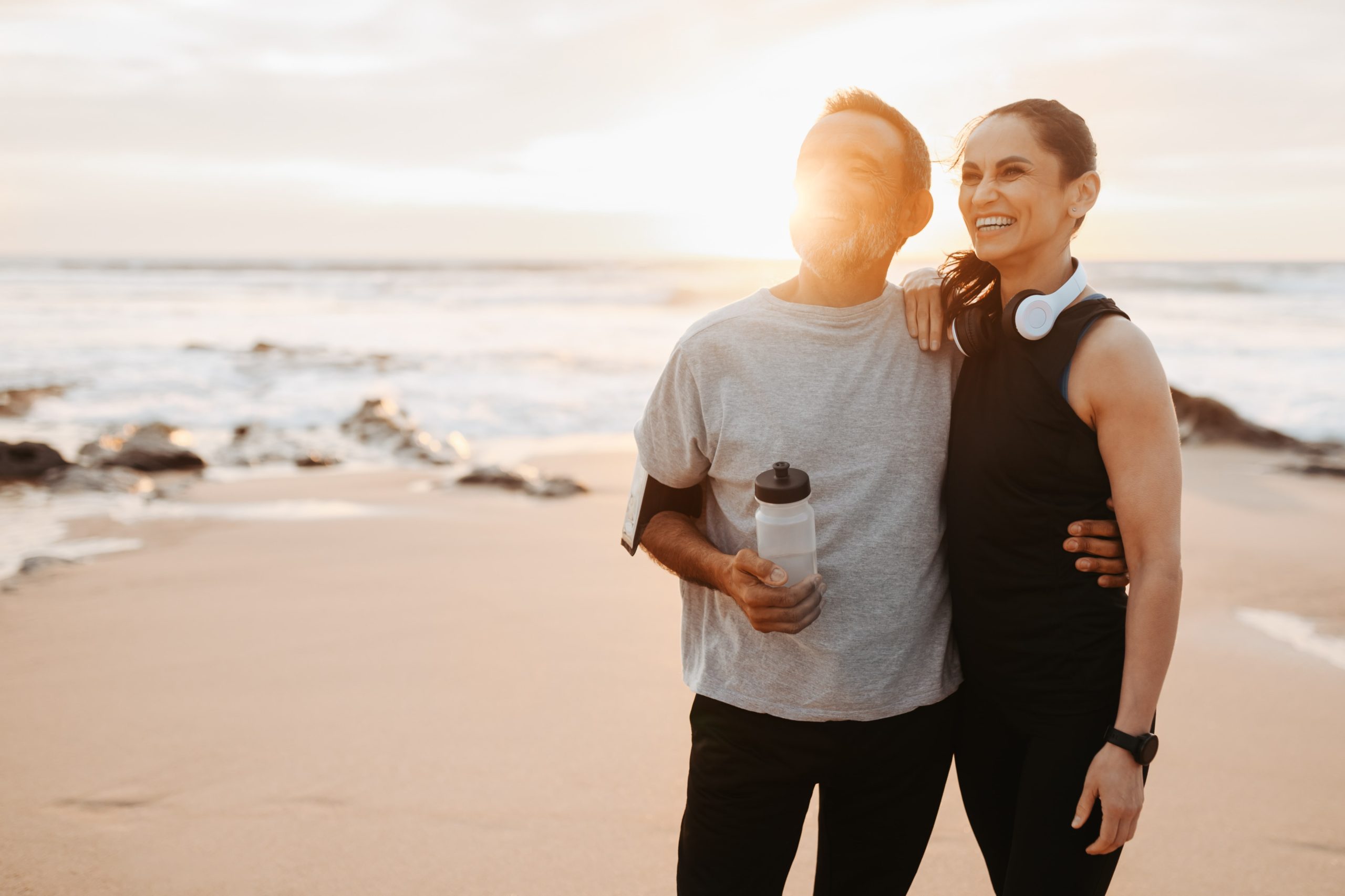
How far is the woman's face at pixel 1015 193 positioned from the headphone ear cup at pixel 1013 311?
0.14 metres

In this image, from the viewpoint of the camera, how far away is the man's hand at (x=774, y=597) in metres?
1.87

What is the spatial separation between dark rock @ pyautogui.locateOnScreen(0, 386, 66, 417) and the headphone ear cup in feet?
44.4

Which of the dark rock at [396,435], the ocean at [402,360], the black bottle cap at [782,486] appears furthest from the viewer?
the ocean at [402,360]

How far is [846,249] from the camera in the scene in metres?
2.17

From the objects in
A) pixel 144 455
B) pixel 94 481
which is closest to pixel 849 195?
pixel 94 481

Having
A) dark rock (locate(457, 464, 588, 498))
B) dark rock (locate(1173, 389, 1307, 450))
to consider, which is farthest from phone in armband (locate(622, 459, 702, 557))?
dark rock (locate(1173, 389, 1307, 450))

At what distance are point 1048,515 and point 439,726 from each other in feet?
9.37

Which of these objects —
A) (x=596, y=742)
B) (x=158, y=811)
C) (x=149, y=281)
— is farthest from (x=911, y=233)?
(x=149, y=281)

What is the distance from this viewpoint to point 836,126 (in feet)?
7.32

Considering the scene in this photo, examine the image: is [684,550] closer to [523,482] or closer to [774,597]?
[774,597]

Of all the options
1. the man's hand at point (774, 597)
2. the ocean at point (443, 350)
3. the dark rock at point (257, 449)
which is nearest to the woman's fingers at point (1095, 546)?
the man's hand at point (774, 597)

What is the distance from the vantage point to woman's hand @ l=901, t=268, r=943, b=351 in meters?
2.18

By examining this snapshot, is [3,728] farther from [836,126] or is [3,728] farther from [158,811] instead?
[836,126]

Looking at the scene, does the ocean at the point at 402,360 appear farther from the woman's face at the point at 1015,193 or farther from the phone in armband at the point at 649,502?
the woman's face at the point at 1015,193
